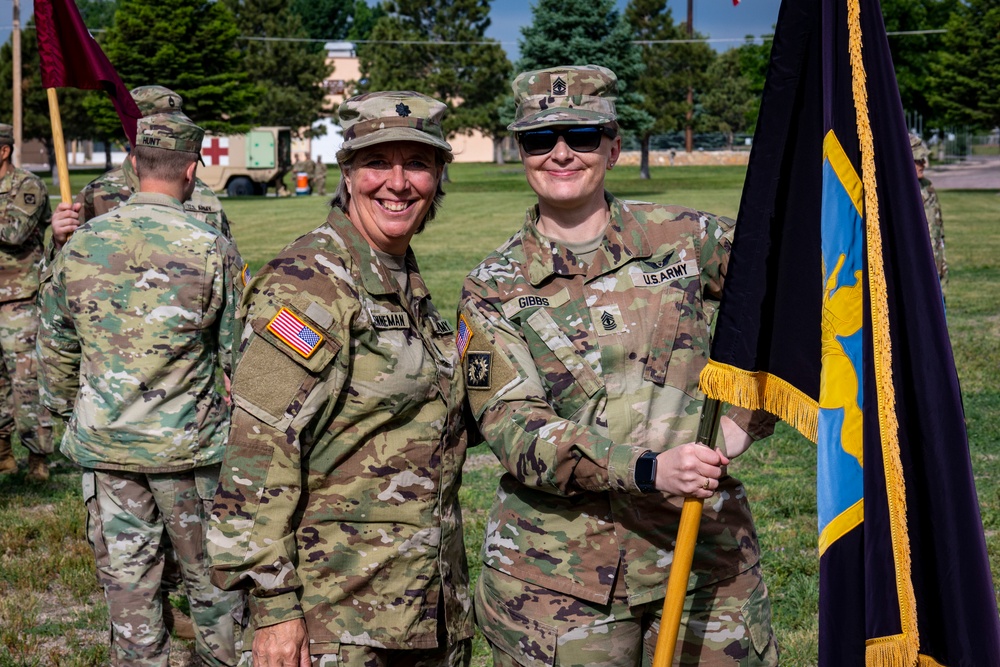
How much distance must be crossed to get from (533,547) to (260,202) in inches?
1547

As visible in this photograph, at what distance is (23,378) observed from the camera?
8531 mm

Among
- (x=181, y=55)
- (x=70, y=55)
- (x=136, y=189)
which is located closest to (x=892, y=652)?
(x=136, y=189)

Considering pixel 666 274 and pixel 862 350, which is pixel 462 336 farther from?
pixel 862 350

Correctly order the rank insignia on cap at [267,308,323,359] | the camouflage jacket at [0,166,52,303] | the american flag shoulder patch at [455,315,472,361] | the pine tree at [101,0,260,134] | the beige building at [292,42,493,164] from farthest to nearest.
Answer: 1. the beige building at [292,42,493,164]
2. the pine tree at [101,0,260,134]
3. the camouflage jacket at [0,166,52,303]
4. the american flag shoulder patch at [455,315,472,361]
5. the rank insignia on cap at [267,308,323,359]

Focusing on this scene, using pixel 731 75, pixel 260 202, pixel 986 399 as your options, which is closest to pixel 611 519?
pixel 986 399

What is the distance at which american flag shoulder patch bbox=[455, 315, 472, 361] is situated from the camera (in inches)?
136

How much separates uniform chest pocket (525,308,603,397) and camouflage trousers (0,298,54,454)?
5983mm

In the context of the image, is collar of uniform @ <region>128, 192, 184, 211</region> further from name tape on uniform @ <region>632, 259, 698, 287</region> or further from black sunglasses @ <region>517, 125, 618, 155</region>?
name tape on uniform @ <region>632, 259, 698, 287</region>

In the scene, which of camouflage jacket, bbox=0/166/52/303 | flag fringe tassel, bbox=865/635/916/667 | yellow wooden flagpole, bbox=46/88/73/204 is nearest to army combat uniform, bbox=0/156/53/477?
camouflage jacket, bbox=0/166/52/303

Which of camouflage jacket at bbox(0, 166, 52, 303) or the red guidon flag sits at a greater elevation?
the red guidon flag

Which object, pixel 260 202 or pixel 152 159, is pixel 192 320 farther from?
pixel 260 202

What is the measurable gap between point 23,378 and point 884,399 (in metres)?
7.20

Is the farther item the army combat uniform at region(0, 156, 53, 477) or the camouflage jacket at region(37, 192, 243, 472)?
the army combat uniform at region(0, 156, 53, 477)

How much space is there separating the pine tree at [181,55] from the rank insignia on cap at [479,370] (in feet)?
172
